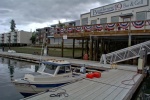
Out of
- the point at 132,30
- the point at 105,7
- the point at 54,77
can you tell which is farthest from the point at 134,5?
the point at 54,77

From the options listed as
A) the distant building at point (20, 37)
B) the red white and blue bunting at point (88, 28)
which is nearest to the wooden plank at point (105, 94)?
the red white and blue bunting at point (88, 28)

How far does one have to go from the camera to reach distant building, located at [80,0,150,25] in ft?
75.1

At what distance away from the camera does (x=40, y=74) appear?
36.8 feet

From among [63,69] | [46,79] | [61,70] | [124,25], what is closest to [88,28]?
[124,25]

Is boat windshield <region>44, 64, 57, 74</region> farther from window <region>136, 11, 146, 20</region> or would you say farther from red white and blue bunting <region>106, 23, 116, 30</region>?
window <region>136, 11, 146, 20</region>

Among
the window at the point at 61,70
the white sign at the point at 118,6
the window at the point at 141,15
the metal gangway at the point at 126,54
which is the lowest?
the window at the point at 61,70

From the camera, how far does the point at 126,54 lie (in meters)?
18.0

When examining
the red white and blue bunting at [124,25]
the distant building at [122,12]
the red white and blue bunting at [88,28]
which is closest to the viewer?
the red white and blue bunting at [124,25]

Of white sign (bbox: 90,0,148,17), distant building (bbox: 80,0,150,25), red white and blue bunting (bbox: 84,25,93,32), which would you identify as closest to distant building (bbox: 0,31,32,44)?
distant building (bbox: 80,0,150,25)

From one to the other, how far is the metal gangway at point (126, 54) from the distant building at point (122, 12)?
6.81m

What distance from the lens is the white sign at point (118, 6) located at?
76.5 ft

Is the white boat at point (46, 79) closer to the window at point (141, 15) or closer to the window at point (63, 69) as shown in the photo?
the window at point (63, 69)

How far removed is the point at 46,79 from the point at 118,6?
18.9m

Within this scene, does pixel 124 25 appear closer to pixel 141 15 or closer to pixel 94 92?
pixel 141 15
